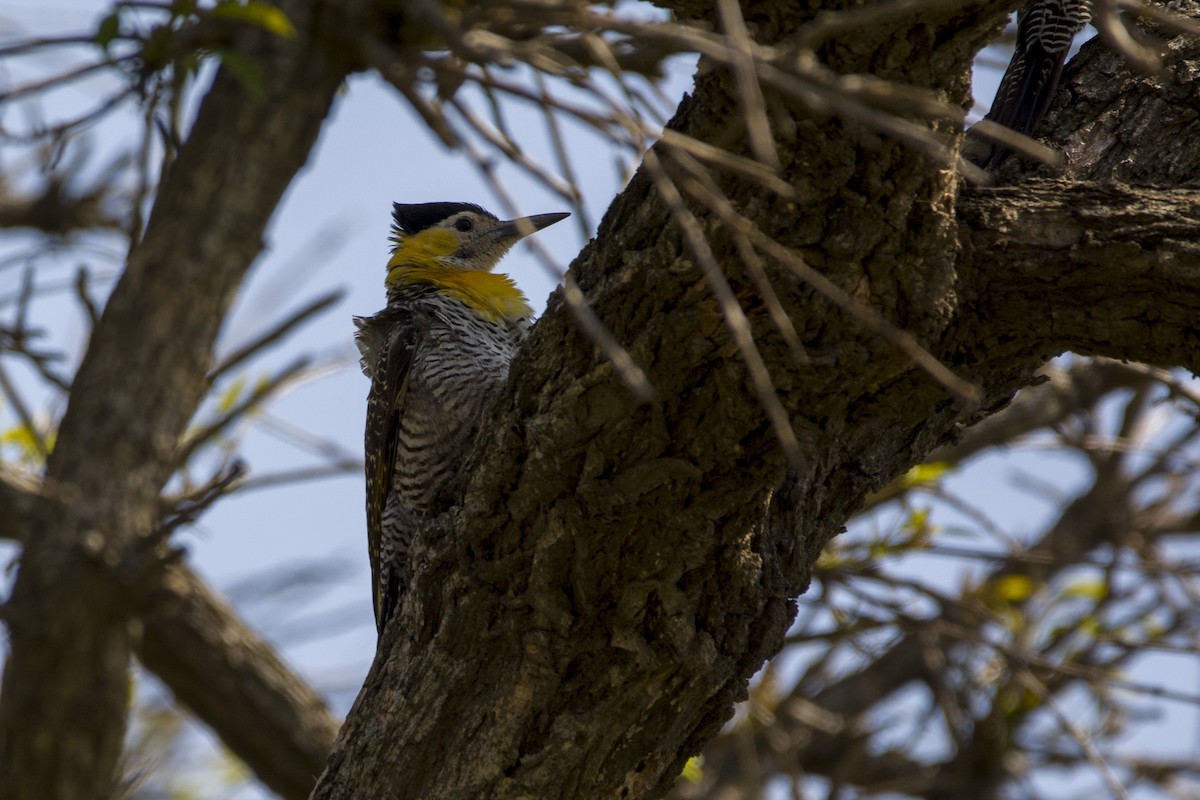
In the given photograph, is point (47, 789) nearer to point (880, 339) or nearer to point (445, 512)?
point (445, 512)

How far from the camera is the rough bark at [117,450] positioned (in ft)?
14.0

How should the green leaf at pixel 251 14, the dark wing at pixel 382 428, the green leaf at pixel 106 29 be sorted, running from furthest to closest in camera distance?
the dark wing at pixel 382 428 < the green leaf at pixel 106 29 < the green leaf at pixel 251 14

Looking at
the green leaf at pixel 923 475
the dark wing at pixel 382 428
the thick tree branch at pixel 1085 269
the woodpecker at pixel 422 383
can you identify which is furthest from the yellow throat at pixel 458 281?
the thick tree branch at pixel 1085 269

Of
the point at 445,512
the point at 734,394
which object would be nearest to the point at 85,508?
the point at 445,512

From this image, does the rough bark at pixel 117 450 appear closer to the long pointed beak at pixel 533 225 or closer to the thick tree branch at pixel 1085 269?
the long pointed beak at pixel 533 225

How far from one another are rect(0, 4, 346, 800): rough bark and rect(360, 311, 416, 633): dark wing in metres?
0.83

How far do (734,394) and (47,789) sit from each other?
109 inches

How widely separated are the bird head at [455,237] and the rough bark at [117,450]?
61.4 inches

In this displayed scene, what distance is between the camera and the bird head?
6074 mm

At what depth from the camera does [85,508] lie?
169 inches

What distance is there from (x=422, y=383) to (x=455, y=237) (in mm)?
1309

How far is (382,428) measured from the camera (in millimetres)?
5117

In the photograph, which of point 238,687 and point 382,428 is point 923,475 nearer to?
point 382,428

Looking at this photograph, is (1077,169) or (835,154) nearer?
(835,154)
